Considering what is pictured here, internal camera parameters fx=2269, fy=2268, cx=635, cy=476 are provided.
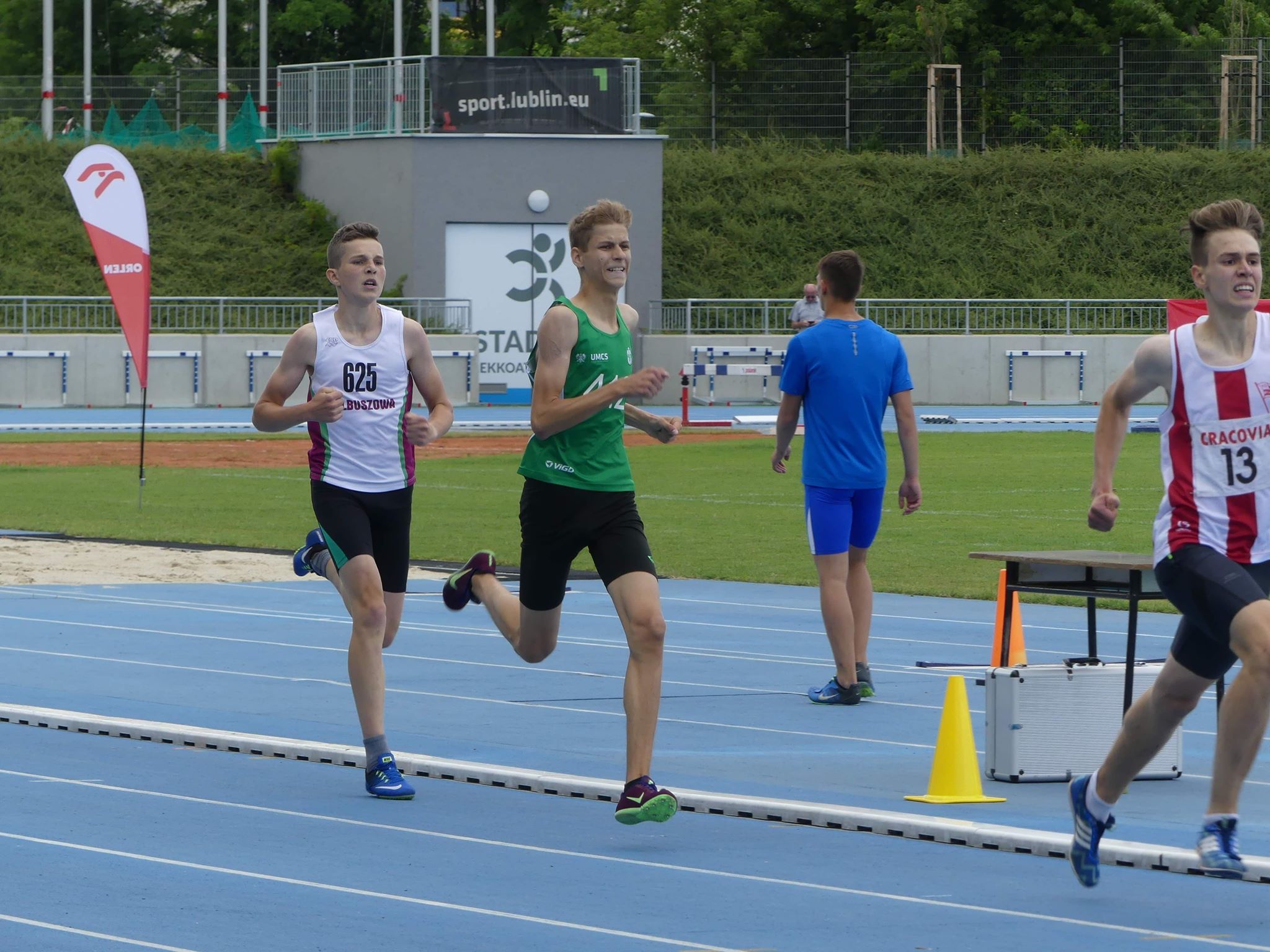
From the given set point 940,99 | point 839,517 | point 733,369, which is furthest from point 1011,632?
point 940,99

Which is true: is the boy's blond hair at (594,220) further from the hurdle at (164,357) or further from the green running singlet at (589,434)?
the hurdle at (164,357)

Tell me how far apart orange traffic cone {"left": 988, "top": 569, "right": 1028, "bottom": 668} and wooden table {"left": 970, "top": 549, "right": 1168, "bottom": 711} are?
5 centimetres

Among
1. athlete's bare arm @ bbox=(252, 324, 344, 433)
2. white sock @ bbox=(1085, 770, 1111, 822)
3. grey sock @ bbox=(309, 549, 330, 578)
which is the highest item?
athlete's bare arm @ bbox=(252, 324, 344, 433)

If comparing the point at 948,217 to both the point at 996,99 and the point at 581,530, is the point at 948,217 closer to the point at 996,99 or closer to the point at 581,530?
the point at 996,99

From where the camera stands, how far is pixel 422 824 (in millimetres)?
7316

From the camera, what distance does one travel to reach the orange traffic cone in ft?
29.9

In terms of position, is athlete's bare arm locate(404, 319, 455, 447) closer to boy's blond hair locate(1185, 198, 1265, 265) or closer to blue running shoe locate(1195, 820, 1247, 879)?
boy's blond hair locate(1185, 198, 1265, 265)

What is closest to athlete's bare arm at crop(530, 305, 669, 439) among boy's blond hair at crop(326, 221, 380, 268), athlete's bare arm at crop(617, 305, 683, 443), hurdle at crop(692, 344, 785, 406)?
athlete's bare arm at crop(617, 305, 683, 443)

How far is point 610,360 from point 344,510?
1.20 meters

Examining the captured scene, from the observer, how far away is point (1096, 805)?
627 cm

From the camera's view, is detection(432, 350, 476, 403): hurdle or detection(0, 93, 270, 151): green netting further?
detection(0, 93, 270, 151): green netting

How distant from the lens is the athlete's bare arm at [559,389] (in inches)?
291

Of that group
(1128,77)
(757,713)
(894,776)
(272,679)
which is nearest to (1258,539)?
(894,776)

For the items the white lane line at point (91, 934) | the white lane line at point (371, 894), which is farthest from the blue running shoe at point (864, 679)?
the white lane line at point (91, 934)
